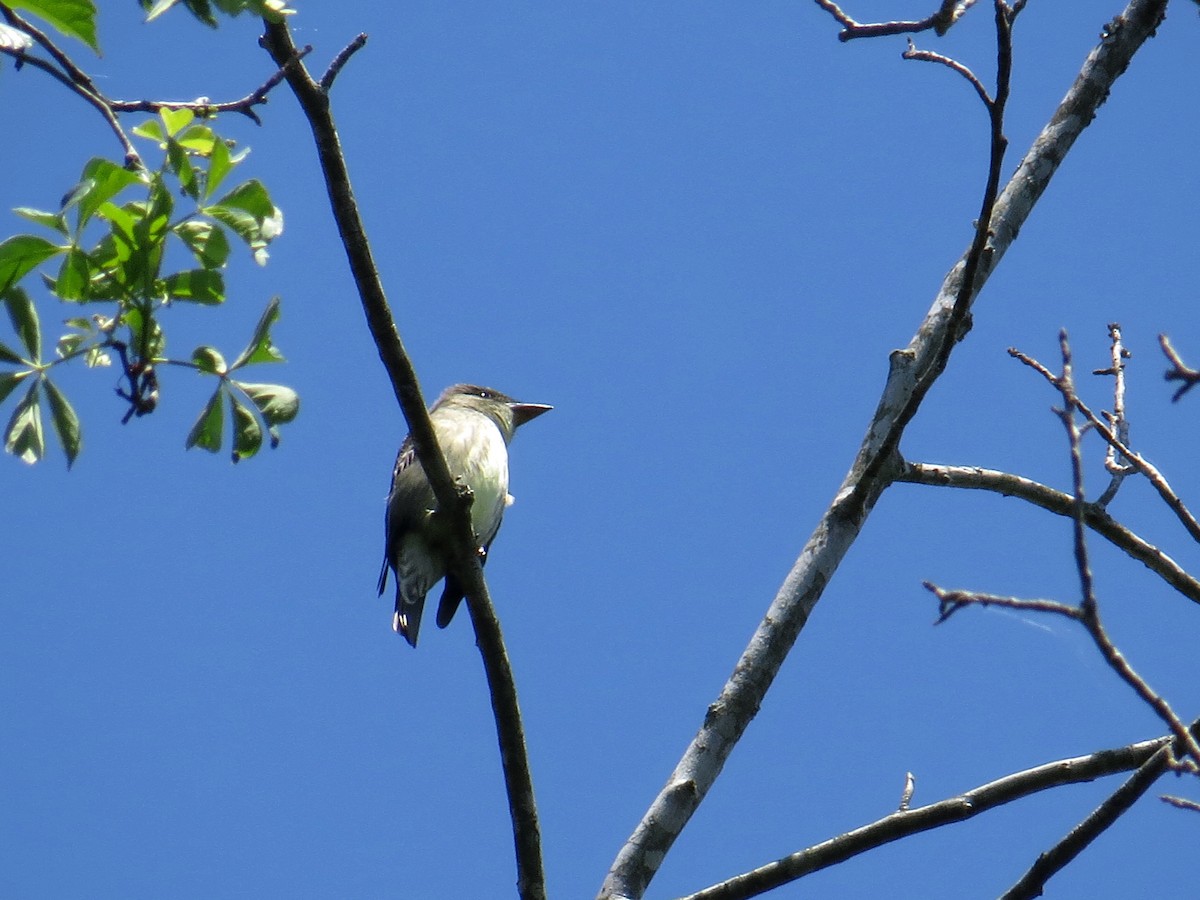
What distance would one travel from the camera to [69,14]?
7.75 feet

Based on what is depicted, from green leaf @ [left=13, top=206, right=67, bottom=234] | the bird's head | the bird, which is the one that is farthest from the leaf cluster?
the bird's head

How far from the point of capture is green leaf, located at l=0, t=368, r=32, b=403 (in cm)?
305

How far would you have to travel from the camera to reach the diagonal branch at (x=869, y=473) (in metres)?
3.94

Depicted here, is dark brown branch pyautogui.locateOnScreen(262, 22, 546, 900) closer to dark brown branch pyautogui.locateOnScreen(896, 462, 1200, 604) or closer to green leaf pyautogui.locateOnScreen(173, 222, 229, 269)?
green leaf pyautogui.locateOnScreen(173, 222, 229, 269)

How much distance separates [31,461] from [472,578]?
61.3 inches

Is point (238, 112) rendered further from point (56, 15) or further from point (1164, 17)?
point (1164, 17)

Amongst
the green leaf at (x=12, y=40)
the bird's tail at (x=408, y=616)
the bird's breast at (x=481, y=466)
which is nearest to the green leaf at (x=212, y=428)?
the green leaf at (x=12, y=40)

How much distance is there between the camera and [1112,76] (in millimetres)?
4941

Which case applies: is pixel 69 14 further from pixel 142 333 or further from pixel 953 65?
pixel 953 65

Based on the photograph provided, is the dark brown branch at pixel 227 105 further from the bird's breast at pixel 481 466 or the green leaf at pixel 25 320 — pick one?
the bird's breast at pixel 481 466

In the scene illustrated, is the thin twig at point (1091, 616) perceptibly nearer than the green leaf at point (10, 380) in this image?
Yes

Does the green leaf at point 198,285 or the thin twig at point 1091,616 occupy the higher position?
the green leaf at point 198,285

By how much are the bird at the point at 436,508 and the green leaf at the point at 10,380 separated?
3.39 metres

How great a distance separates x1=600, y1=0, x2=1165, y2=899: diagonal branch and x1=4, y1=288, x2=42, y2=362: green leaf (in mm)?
2218
